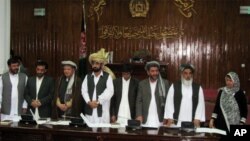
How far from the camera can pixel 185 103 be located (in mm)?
5113

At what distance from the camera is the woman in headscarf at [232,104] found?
521 cm

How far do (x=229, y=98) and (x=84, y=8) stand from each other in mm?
5787

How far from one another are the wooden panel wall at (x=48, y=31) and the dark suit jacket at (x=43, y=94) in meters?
4.59

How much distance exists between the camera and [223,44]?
955 centimetres

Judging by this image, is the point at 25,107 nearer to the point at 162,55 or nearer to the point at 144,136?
the point at 144,136

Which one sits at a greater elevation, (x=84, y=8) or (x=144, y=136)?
(x=84, y=8)

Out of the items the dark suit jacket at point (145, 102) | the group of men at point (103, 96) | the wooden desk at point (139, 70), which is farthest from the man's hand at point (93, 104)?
the wooden desk at point (139, 70)

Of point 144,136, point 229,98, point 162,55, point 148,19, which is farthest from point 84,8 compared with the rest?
point 144,136

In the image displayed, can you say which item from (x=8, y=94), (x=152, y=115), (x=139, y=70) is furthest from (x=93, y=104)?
(x=139, y=70)

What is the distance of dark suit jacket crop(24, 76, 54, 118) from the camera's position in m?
5.67

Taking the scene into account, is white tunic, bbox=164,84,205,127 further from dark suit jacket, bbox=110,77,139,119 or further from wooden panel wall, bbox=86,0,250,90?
wooden panel wall, bbox=86,0,250,90

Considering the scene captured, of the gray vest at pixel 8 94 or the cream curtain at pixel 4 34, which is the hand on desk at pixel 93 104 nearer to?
the gray vest at pixel 8 94

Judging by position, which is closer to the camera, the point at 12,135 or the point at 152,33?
the point at 12,135

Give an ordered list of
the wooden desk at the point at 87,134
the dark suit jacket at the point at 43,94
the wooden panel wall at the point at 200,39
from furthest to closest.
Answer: the wooden panel wall at the point at 200,39, the dark suit jacket at the point at 43,94, the wooden desk at the point at 87,134
